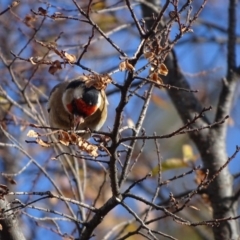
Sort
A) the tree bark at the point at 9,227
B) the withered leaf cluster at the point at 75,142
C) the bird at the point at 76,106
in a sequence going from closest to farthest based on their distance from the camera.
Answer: the withered leaf cluster at the point at 75,142, the tree bark at the point at 9,227, the bird at the point at 76,106

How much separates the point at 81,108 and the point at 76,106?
4cm

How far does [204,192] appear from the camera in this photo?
13.5 ft

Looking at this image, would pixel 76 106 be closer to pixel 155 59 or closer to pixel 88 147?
pixel 88 147

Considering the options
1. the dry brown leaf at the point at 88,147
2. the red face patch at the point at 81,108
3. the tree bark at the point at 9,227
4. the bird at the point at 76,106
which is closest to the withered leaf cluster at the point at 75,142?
the dry brown leaf at the point at 88,147

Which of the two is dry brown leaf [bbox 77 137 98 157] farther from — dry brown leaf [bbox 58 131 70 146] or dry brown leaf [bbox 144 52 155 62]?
dry brown leaf [bbox 144 52 155 62]

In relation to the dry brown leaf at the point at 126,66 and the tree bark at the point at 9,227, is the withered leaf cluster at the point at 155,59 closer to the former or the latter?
the dry brown leaf at the point at 126,66

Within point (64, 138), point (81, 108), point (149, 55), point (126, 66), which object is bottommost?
point (64, 138)

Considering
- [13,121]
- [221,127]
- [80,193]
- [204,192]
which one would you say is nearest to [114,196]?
[80,193]

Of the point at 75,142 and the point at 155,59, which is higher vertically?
the point at 155,59

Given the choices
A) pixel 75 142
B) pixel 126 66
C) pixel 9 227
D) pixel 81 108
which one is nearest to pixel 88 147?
pixel 75 142

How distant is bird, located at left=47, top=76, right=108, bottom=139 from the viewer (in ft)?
11.5

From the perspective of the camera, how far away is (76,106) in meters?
3.61

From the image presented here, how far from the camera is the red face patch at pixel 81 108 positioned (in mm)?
3541

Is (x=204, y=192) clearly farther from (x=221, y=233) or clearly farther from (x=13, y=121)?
(x=13, y=121)
